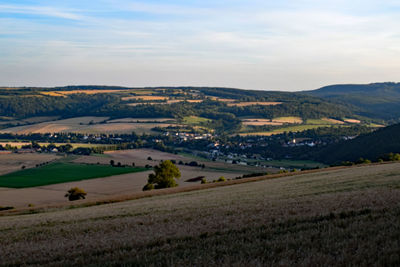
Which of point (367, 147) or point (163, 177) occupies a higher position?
point (367, 147)

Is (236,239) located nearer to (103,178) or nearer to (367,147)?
(103,178)

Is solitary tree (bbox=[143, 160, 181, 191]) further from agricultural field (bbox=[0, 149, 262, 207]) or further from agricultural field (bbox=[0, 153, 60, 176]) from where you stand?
agricultural field (bbox=[0, 153, 60, 176])

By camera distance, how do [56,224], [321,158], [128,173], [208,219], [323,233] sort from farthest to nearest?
1. [321,158]
2. [128,173]
3. [56,224]
4. [208,219]
5. [323,233]

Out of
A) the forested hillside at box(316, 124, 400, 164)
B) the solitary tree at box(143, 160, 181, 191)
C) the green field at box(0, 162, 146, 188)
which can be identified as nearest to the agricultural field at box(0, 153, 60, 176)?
the green field at box(0, 162, 146, 188)

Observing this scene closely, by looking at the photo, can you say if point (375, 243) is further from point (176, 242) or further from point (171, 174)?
point (171, 174)

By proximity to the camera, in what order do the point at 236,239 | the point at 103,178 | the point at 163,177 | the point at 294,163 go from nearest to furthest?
the point at 236,239
the point at 163,177
the point at 103,178
the point at 294,163

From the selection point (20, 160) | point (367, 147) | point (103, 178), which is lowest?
point (20, 160)

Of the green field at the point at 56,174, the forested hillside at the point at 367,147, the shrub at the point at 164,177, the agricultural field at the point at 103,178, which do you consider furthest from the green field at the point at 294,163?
the shrub at the point at 164,177

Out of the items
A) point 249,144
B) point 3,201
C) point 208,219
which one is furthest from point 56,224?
point 249,144

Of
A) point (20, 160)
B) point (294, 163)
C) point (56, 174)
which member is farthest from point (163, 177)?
point (20, 160)
